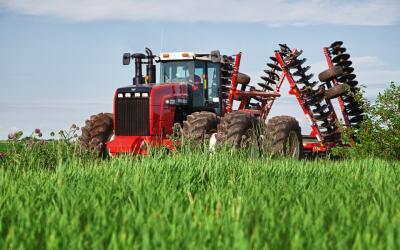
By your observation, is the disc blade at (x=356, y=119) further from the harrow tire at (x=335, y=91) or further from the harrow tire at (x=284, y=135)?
the harrow tire at (x=284, y=135)

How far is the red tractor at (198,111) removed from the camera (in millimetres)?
12375

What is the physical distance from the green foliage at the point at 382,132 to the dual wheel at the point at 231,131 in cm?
146

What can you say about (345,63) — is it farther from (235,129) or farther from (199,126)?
(199,126)

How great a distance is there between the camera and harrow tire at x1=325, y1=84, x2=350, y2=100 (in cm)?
1608

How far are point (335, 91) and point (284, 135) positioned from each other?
3248mm

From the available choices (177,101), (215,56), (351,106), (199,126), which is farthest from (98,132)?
(351,106)

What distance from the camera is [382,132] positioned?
14297mm

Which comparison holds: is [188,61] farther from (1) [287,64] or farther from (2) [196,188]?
(2) [196,188]

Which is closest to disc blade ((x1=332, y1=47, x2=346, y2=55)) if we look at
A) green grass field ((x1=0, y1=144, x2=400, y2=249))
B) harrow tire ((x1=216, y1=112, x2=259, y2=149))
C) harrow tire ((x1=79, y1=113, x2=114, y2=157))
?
harrow tire ((x1=216, y1=112, x2=259, y2=149))

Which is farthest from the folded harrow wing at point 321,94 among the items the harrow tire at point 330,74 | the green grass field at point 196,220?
the green grass field at point 196,220

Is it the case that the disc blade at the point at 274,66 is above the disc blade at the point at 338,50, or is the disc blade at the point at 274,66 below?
below

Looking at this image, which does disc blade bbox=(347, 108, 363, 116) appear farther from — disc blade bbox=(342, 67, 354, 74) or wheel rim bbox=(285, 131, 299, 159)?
wheel rim bbox=(285, 131, 299, 159)

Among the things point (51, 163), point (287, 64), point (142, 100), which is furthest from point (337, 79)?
point (51, 163)

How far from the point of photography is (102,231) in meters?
3.74
